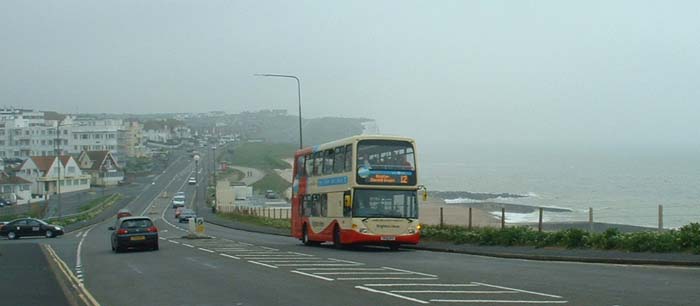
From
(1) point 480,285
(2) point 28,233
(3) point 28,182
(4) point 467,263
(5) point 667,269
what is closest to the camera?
(1) point 480,285

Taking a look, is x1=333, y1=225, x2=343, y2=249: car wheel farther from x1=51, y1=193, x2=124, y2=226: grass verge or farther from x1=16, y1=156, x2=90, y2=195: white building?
x1=16, y1=156, x2=90, y2=195: white building

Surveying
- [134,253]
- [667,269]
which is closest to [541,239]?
[667,269]

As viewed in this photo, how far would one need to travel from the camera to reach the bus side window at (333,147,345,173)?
104ft

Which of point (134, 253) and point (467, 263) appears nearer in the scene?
point (467, 263)

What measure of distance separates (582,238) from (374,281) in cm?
972

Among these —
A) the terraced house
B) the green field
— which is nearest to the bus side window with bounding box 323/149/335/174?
the green field

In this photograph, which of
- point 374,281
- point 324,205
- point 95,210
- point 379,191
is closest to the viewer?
point 374,281

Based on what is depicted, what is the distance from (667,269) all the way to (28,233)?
144ft

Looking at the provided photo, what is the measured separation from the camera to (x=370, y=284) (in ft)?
56.2

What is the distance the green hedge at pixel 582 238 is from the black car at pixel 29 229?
29157 millimetres

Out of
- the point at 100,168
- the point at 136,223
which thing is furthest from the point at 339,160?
the point at 100,168

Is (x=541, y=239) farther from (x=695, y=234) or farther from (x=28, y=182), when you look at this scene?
(x=28, y=182)

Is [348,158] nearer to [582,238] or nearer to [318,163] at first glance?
[318,163]

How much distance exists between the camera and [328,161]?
33250mm
